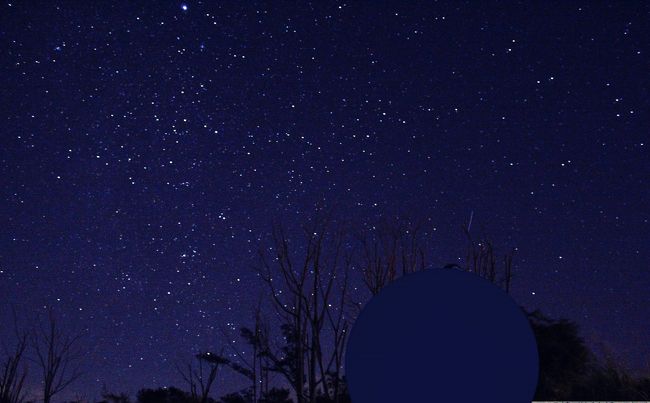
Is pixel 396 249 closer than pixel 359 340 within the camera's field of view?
No

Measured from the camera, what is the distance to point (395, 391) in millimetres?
1895

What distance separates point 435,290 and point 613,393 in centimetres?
398

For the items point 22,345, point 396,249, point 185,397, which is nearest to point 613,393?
point 396,249

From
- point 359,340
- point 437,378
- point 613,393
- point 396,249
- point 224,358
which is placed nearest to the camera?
point 437,378

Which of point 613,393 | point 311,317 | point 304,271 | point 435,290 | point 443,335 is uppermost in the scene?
point 304,271

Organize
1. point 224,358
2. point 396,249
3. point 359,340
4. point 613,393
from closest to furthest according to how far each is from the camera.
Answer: point 359,340, point 613,393, point 396,249, point 224,358

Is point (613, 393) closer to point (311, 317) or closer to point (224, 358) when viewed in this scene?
point (311, 317)

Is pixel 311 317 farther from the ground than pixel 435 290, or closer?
farther from the ground

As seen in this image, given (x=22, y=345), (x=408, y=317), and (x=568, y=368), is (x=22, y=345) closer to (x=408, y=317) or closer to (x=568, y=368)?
(x=568, y=368)

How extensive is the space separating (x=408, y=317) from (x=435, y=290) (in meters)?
0.14

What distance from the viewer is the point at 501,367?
1889mm
